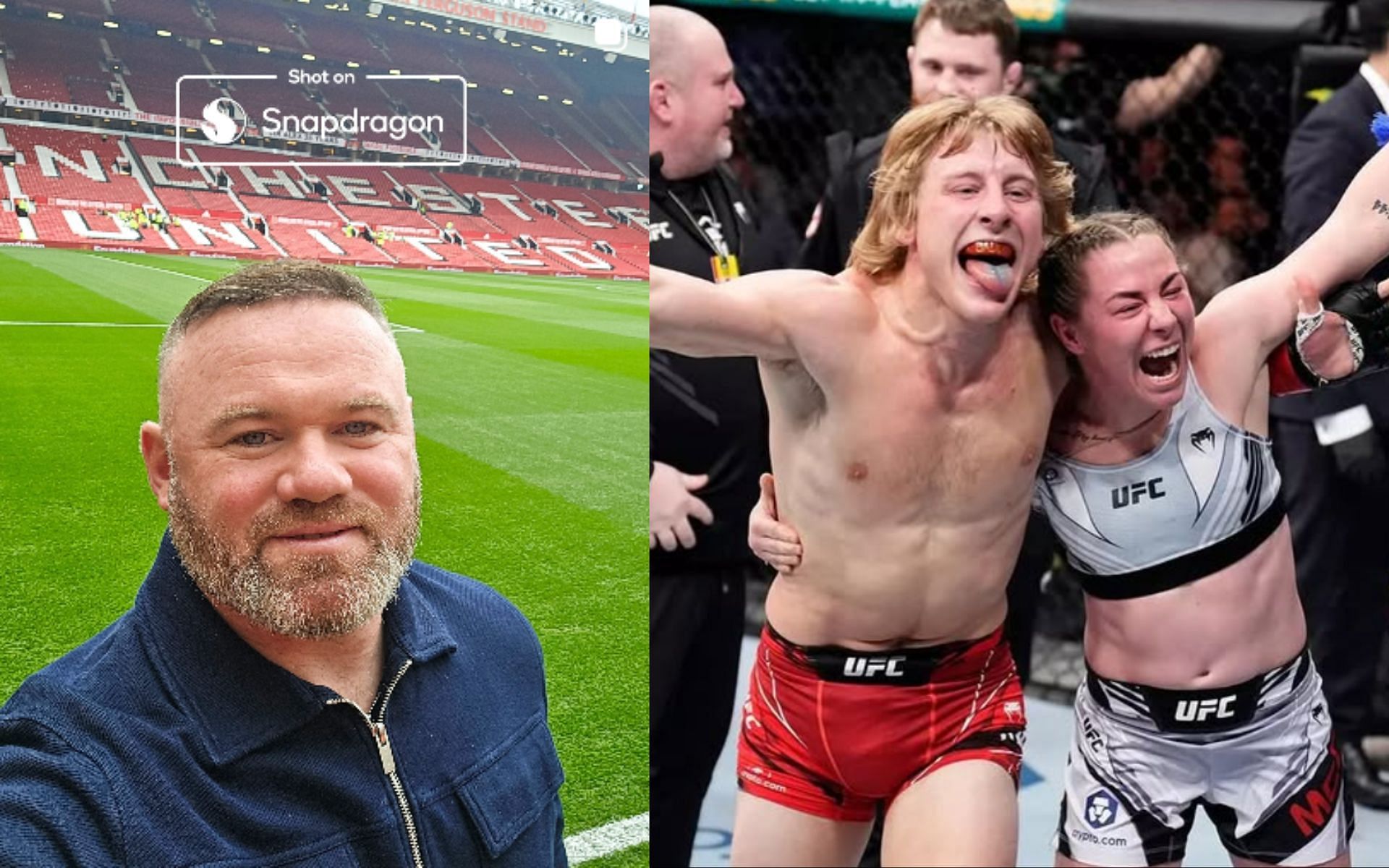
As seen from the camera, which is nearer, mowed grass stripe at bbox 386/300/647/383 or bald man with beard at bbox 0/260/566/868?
bald man with beard at bbox 0/260/566/868

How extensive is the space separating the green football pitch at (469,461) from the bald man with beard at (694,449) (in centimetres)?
15

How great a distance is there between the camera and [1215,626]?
172 centimetres

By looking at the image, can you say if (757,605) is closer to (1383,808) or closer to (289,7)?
(1383,808)

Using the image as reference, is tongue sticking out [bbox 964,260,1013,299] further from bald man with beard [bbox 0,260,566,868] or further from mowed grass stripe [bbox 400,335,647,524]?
bald man with beard [bbox 0,260,566,868]

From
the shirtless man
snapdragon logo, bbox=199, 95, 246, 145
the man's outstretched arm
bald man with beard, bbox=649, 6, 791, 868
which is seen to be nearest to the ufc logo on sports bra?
the shirtless man

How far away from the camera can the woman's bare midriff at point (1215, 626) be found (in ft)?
5.63

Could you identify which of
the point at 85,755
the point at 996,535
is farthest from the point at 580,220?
the point at 85,755

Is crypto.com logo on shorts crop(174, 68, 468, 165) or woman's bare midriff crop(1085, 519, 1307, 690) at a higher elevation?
crypto.com logo on shorts crop(174, 68, 468, 165)

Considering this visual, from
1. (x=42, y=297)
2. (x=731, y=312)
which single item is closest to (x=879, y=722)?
(x=731, y=312)

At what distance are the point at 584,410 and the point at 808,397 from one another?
34cm

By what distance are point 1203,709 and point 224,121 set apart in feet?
4.56

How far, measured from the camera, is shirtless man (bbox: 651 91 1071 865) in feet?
5.20

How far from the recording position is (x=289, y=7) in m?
1.62

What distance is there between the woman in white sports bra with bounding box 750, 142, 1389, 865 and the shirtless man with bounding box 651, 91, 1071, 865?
0.06 m
